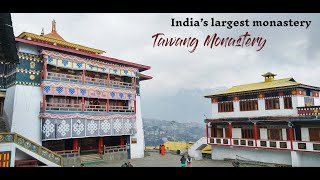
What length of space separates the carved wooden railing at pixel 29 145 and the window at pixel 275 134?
17734 millimetres

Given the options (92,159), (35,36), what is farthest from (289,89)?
(35,36)

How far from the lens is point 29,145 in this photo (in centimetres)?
1694

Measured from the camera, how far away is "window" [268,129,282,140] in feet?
73.0

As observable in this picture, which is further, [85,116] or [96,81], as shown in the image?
[96,81]

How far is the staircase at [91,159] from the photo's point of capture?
21433 millimetres

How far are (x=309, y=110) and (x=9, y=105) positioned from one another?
23706 mm

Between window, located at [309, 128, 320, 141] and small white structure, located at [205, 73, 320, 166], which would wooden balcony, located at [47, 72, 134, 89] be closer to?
small white structure, located at [205, 73, 320, 166]

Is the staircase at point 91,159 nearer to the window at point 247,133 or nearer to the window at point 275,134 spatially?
the window at point 247,133

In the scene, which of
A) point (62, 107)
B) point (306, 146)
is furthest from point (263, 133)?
point (62, 107)

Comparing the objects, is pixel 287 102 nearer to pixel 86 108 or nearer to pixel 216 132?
pixel 216 132

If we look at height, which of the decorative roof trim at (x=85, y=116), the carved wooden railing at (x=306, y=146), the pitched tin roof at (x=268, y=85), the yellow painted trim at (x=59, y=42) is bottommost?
the carved wooden railing at (x=306, y=146)

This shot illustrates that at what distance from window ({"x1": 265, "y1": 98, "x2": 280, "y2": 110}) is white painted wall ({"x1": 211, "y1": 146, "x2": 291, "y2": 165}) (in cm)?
391

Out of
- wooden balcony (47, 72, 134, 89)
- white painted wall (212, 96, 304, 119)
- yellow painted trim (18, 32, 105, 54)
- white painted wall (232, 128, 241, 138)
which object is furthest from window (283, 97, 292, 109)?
yellow painted trim (18, 32, 105, 54)

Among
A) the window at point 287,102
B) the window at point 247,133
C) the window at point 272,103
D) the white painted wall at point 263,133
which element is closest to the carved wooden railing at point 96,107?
the window at point 247,133
